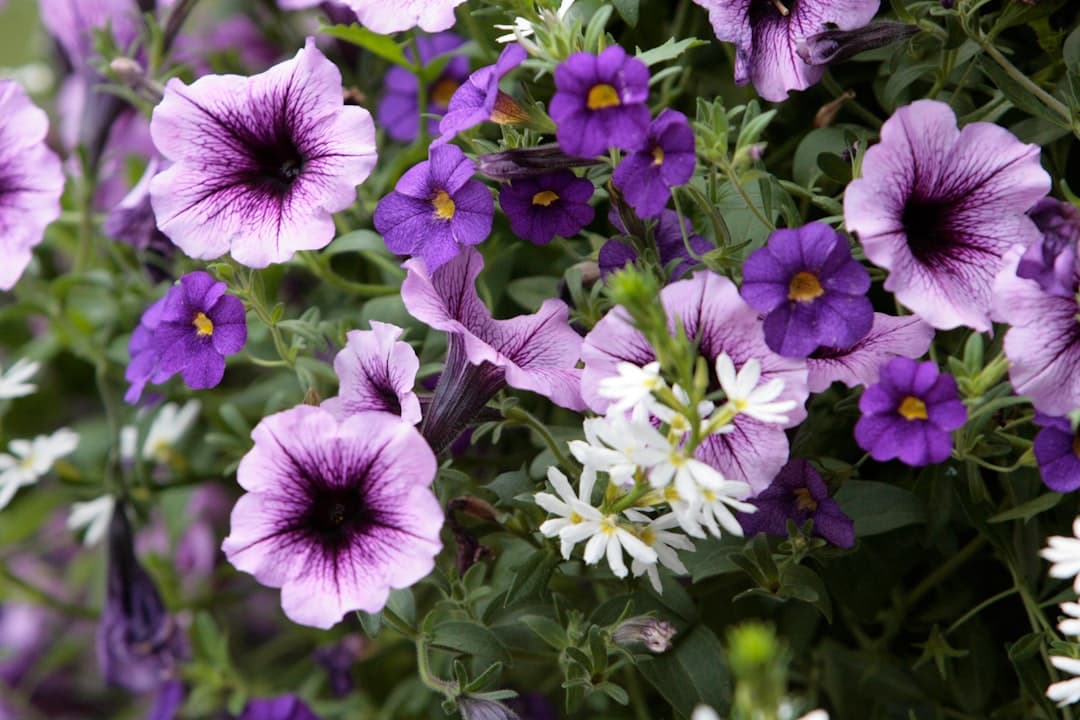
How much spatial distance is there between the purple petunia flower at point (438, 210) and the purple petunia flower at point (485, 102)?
0.01 meters

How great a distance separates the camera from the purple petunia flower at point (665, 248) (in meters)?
0.43

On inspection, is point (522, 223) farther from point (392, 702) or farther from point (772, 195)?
point (392, 702)

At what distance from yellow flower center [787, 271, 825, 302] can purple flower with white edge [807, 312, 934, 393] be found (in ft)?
0.09

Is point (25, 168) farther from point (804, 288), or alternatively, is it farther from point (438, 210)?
point (804, 288)

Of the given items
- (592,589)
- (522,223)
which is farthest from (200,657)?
(522,223)

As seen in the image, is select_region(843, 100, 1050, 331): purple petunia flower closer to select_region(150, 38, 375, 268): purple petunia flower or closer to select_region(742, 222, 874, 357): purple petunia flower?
select_region(742, 222, 874, 357): purple petunia flower

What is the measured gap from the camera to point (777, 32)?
447 millimetres

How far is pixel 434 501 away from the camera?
400 millimetres

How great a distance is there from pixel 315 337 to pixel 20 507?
0.36 metres

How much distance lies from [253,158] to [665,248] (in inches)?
6.9

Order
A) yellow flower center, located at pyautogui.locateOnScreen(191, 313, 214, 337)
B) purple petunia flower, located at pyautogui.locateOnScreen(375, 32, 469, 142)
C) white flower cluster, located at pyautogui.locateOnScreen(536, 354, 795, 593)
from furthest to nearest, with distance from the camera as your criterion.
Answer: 1. purple petunia flower, located at pyautogui.locateOnScreen(375, 32, 469, 142)
2. yellow flower center, located at pyautogui.locateOnScreen(191, 313, 214, 337)
3. white flower cluster, located at pyautogui.locateOnScreen(536, 354, 795, 593)

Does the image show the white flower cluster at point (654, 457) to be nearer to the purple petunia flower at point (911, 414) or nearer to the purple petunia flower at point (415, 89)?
the purple petunia flower at point (911, 414)

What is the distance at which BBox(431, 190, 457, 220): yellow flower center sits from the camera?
17.0 inches

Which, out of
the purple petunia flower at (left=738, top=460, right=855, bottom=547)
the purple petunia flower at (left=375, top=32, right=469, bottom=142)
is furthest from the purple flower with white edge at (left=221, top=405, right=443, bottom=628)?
the purple petunia flower at (left=375, top=32, right=469, bottom=142)
